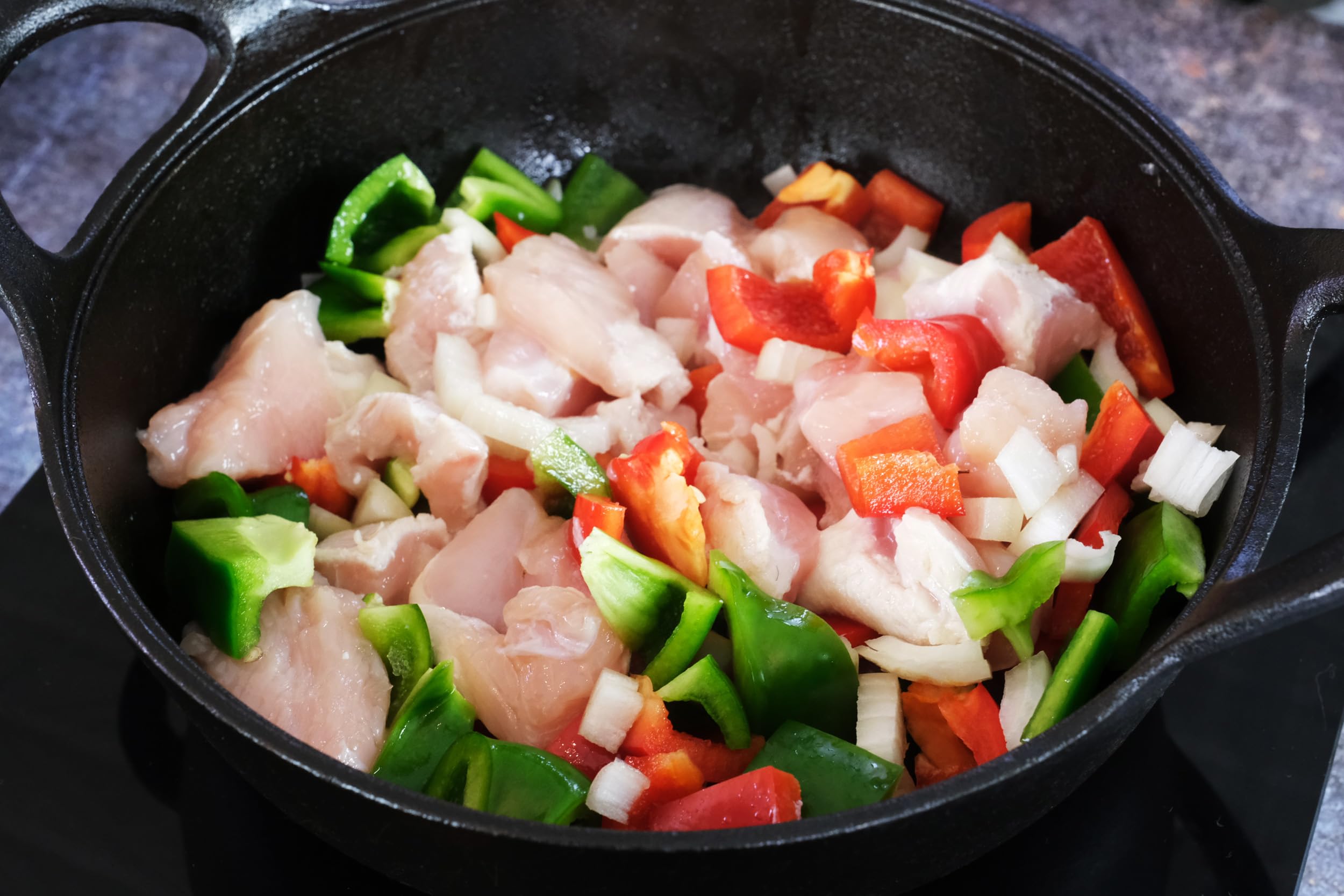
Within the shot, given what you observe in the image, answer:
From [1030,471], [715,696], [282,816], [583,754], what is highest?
[1030,471]

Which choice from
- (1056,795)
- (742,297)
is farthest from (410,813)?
(742,297)

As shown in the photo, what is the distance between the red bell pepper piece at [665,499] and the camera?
1505 mm

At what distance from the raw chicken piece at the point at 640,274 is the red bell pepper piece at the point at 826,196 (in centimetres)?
26

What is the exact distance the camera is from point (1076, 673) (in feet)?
4.41

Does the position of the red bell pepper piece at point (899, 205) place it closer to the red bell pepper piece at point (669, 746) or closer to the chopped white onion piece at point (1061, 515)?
the chopped white onion piece at point (1061, 515)

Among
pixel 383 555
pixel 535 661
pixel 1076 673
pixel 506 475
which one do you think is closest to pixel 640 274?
pixel 506 475

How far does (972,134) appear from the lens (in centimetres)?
197

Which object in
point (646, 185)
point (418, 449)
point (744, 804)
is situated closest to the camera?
point (744, 804)

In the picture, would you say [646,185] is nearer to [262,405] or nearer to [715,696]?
[262,405]

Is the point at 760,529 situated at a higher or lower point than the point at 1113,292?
lower

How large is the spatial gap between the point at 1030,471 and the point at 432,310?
3.07 feet

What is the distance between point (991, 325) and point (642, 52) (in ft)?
2.73

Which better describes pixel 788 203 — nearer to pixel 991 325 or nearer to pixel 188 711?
pixel 991 325

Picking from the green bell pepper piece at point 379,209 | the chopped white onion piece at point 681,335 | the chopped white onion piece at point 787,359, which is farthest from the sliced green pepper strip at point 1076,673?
the green bell pepper piece at point 379,209
